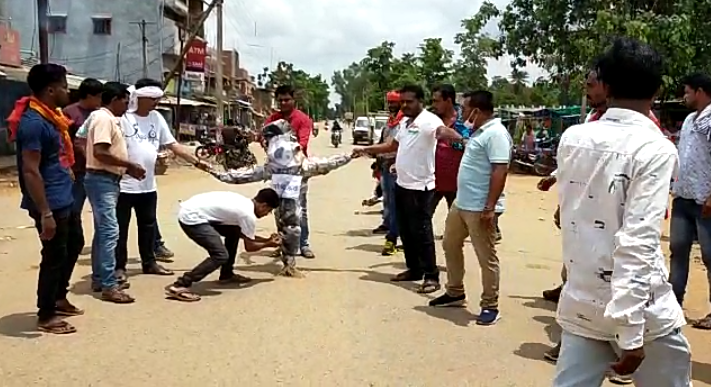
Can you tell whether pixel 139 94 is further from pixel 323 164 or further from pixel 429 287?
pixel 429 287

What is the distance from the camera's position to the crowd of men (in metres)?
2.69

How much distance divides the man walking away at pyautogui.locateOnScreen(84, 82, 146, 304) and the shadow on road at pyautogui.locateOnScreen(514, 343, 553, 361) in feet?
10.3

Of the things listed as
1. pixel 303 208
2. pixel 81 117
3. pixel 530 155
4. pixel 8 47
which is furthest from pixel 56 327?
pixel 530 155

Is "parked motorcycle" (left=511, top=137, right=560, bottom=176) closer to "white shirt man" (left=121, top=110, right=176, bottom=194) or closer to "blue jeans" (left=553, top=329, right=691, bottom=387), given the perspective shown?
"white shirt man" (left=121, top=110, right=176, bottom=194)

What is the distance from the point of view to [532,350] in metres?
5.58

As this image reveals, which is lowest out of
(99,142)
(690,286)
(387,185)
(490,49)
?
(690,286)

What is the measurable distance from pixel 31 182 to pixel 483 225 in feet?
10.3

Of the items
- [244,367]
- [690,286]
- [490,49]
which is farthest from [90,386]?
[490,49]

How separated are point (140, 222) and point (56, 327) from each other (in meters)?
2.11

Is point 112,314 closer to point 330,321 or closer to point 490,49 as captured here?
point 330,321

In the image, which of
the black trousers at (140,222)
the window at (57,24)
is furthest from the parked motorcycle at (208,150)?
the window at (57,24)

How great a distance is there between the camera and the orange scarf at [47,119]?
5.42 meters

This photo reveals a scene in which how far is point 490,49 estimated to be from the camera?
26.6m

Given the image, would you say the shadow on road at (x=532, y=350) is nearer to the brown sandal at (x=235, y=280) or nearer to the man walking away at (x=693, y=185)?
the man walking away at (x=693, y=185)
